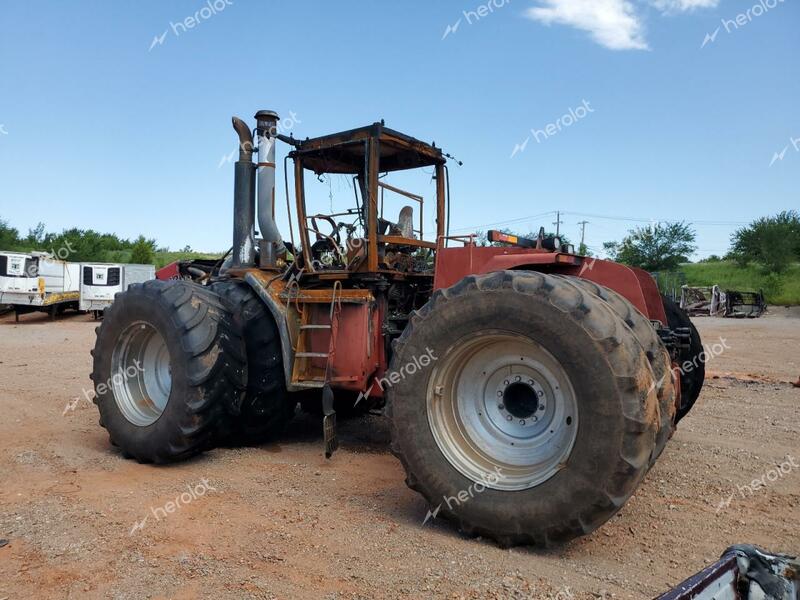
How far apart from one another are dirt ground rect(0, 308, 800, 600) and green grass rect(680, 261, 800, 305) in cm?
3186

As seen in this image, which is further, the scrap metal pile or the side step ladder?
the scrap metal pile

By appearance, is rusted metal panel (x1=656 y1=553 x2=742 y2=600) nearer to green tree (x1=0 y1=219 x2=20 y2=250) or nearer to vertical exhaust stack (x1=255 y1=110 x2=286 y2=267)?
vertical exhaust stack (x1=255 y1=110 x2=286 y2=267)

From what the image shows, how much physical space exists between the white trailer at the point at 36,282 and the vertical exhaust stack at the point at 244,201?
18.6 meters

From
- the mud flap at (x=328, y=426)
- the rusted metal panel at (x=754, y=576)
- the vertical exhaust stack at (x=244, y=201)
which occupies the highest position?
the vertical exhaust stack at (x=244, y=201)

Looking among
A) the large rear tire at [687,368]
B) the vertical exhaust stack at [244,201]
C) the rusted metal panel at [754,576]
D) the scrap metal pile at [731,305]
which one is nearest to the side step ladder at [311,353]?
the vertical exhaust stack at [244,201]

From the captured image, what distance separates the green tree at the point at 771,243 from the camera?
3909cm

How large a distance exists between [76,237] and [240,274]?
37514 millimetres


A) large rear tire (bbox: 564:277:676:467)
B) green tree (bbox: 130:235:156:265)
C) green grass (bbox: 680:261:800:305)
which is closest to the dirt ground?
large rear tire (bbox: 564:277:676:467)

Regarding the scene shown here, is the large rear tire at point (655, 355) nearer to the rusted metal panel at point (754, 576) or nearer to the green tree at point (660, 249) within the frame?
the rusted metal panel at point (754, 576)

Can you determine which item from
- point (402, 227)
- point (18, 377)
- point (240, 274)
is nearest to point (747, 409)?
point (402, 227)

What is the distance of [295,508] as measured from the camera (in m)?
4.07

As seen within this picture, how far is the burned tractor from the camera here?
3.24 metres

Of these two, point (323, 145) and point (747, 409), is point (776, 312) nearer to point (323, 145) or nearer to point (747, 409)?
point (747, 409)

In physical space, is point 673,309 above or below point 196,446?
above
